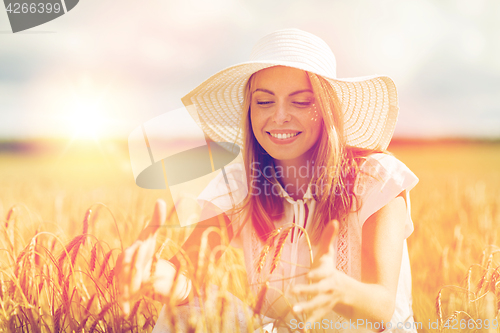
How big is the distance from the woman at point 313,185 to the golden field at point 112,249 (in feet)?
0.56

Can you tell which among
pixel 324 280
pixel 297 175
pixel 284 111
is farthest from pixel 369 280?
pixel 284 111

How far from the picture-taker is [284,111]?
4.28 feet

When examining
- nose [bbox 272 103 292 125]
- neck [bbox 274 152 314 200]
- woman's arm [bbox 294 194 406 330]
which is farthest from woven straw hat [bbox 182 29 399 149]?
woman's arm [bbox 294 194 406 330]

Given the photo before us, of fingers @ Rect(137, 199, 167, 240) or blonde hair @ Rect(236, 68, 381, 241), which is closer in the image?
fingers @ Rect(137, 199, 167, 240)

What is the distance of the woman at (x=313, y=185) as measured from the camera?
1.13 m

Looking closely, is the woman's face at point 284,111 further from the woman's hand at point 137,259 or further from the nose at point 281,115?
the woman's hand at point 137,259

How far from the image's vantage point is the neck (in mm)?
1525

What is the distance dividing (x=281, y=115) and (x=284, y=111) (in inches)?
1.0

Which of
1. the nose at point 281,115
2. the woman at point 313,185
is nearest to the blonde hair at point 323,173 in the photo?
the woman at point 313,185

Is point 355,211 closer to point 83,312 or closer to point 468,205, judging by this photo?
point 83,312

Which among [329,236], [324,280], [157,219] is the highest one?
[157,219]

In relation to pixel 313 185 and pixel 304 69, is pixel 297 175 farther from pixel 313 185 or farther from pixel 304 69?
pixel 304 69

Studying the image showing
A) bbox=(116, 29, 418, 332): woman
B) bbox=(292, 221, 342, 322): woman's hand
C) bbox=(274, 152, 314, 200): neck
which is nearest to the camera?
bbox=(292, 221, 342, 322): woman's hand

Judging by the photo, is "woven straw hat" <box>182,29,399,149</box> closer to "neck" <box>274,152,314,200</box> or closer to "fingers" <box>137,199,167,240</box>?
"neck" <box>274,152,314,200</box>
